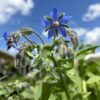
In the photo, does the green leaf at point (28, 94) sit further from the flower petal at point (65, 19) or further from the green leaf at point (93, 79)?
the flower petal at point (65, 19)

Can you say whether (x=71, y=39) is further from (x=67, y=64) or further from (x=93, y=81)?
(x=93, y=81)

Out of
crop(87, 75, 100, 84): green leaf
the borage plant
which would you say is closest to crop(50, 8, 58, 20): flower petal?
the borage plant

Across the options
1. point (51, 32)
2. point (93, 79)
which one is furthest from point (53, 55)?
point (93, 79)

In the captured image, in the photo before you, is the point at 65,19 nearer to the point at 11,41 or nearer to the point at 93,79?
the point at 11,41

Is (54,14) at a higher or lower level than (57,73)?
higher

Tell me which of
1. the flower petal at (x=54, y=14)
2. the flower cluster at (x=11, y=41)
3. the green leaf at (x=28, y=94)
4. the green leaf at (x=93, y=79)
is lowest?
the green leaf at (x=28, y=94)

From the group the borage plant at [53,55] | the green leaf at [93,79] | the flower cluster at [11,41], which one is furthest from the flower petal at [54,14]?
the green leaf at [93,79]

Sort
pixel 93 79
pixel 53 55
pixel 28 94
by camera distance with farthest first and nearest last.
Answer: pixel 28 94 < pixel 93 79 < pixel 53 55

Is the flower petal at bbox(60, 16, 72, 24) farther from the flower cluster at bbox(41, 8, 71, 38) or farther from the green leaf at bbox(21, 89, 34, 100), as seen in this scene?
the green leaf at bbox(21, 89, 34, 100)

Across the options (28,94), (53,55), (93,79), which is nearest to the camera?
(53,55)

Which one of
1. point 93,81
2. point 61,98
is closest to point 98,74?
point 93,81

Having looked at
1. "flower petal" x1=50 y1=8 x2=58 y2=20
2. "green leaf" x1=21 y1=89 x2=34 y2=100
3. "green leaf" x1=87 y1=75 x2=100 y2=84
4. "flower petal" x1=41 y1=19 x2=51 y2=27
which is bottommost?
"green leaf" x1=21 y1=89 x2=34 y2=100

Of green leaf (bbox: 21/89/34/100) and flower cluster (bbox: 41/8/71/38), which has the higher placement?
flower cluster (bbox: 41/8/71/38)
